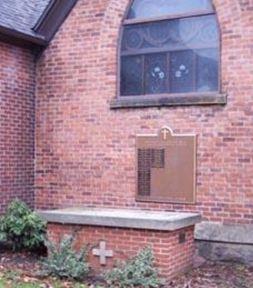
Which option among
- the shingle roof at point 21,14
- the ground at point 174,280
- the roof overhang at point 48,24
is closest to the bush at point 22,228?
the ground at point 174,280

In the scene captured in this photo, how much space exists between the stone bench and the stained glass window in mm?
2557

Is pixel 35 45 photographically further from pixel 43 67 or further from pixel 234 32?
pixel 234 32

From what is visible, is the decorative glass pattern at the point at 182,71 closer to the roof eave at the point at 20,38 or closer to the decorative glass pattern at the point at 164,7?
the decorative glass pattern at the point at 164,7

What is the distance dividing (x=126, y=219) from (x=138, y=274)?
2.77 ft

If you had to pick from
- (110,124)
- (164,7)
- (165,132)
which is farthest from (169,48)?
(110,124)

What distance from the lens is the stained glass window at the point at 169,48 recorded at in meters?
9.88

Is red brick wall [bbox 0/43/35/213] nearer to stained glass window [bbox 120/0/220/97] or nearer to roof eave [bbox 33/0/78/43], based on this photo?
roof eave [bbox 33/0/78/43]

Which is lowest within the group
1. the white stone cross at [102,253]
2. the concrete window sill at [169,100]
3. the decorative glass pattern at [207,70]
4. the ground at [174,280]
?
the ground at [174,280]

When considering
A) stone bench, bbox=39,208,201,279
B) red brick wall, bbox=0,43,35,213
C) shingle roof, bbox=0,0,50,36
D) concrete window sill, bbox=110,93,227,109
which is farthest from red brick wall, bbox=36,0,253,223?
stone bench, bbox=39,208,201,279

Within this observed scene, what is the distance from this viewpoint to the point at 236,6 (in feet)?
31.5

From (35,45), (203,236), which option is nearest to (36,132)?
(35,45)

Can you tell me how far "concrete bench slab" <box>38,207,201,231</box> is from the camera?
806cm

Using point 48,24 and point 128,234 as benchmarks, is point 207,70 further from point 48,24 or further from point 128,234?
point 48,24

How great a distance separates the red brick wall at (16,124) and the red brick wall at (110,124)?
20cm
